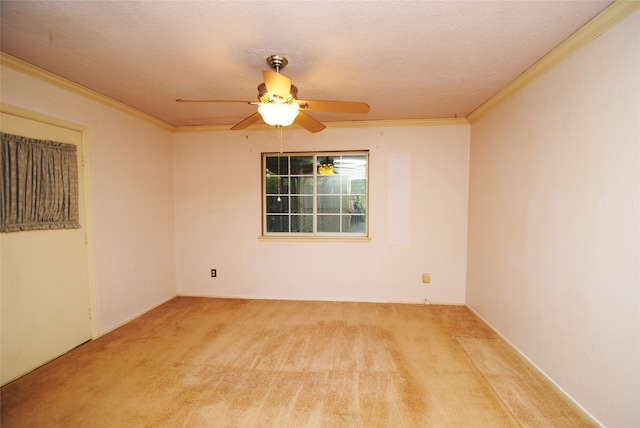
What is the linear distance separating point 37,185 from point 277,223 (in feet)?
8.11

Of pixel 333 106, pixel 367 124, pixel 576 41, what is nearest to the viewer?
pixel 576 41

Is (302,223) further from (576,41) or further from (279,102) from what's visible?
(576,41)

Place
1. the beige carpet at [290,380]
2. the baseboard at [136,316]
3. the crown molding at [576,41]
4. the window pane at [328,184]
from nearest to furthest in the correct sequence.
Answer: the crown molding at [576,41]
the beige carpet at [290,380]
the baseboard at [136,316]
the window pane at [328,184]

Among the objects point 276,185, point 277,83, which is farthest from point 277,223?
point 277,83

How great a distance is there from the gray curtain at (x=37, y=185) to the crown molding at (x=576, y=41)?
4.00m

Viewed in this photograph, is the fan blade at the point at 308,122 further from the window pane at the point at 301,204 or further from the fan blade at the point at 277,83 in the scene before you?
the window pane at the point at 301,204

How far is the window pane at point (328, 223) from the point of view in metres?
3.98

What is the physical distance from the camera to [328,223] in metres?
3.99

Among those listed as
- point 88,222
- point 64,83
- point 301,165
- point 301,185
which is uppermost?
point 64,83

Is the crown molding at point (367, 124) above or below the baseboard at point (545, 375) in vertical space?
above

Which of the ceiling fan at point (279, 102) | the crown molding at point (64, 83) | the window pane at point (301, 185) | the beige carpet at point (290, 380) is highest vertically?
the crown molding at point (64, 83)

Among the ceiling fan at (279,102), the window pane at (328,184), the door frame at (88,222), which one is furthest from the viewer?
the window pane at (328,184)

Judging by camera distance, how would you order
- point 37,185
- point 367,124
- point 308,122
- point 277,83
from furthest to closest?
point 367,124, point 308,122, point 37,185, point 277,83

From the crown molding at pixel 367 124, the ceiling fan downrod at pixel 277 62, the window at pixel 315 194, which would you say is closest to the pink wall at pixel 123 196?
the crown molding at pixel 367 124
